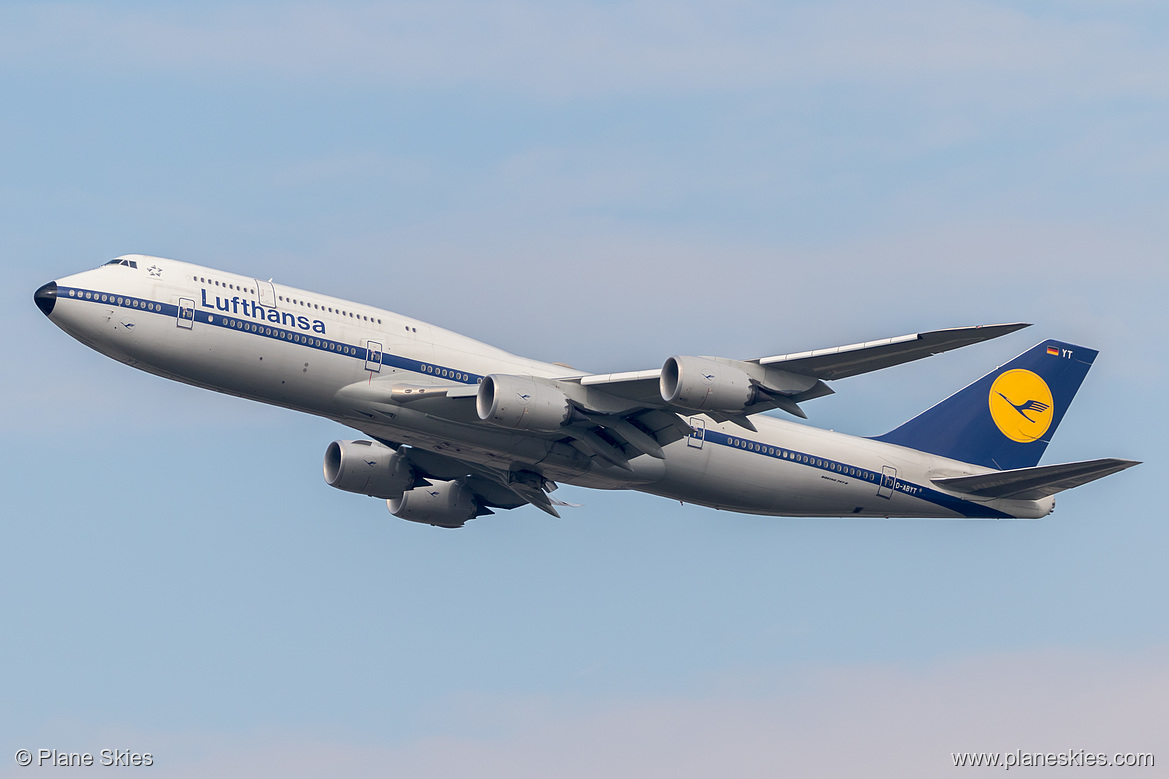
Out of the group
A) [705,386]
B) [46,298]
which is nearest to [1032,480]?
[705,386]

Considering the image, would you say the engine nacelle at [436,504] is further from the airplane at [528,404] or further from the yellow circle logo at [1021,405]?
the yellow circle logo at [1021,405]

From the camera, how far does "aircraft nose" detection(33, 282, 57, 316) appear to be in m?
Result: 42.2

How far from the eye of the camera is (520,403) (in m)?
42.9

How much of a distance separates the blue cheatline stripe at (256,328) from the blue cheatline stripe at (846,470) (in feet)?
30.4

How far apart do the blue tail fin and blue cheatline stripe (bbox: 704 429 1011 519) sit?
2.23 meters

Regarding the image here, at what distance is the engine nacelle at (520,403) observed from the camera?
42688 millimetres

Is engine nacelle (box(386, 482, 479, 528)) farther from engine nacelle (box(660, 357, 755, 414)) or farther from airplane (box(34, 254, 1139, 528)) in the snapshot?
engine nacelle (box(660, 357, 755, 414))

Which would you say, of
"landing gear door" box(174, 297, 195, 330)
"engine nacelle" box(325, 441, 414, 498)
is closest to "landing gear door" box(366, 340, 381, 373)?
"landing gear door" box(174, 297, 195, 330)

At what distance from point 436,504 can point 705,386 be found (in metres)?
16.6

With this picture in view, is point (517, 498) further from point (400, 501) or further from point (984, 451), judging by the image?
point (984, 451)

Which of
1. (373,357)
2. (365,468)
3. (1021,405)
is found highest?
(373,357)

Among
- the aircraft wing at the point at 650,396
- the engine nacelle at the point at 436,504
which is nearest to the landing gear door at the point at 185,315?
the aircraft wing at the point at 650,396

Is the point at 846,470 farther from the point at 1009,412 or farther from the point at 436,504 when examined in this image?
the point at 436,504

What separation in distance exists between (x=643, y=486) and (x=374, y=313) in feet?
34.8
